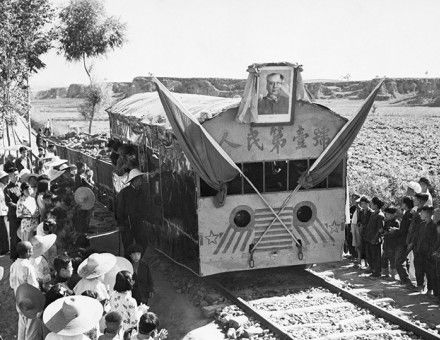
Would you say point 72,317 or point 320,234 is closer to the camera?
point 72,317

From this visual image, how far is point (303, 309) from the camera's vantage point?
939cm

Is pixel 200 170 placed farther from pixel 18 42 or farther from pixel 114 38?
pixel 114 38

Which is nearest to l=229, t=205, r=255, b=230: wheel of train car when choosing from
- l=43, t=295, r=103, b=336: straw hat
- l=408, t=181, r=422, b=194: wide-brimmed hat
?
l=408, t=181, r=422, b=194: wide-brimmed hat

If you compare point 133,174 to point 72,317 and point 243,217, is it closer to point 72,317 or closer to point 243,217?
point 243,217

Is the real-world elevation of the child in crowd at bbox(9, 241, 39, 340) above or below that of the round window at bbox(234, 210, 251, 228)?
below

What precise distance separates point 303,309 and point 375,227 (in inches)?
95.5

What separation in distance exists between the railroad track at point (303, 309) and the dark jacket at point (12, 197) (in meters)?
Answer: 4.07

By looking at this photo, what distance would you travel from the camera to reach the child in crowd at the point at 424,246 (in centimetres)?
968

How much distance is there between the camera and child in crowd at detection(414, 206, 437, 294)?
968cm

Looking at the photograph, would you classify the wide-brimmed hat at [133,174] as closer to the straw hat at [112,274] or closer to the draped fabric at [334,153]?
the draped fabric at [334,153]

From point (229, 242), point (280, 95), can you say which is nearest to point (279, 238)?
point (229, 242)

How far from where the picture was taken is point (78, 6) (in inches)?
1189

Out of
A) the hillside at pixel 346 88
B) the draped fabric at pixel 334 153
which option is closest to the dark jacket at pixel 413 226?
the draped fabric at pixel 334 153

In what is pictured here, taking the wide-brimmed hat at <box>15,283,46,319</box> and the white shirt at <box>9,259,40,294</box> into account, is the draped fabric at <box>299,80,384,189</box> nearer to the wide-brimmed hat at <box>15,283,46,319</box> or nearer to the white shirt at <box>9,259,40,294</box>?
the white shirt at <box>9,259,40,294</box>
